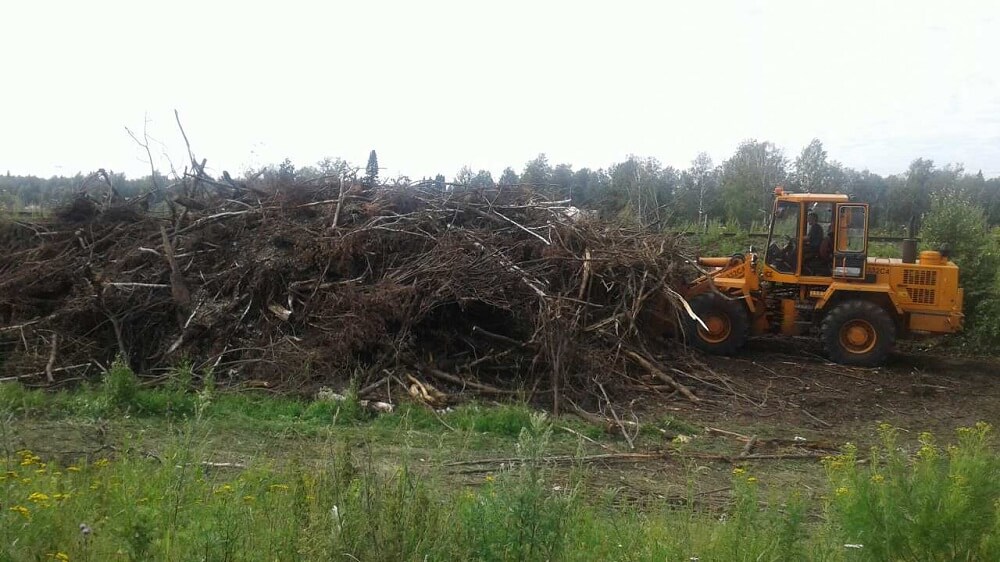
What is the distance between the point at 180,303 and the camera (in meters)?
11.2

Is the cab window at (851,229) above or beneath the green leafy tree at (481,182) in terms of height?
beneath

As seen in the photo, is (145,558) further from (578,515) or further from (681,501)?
(681,501)

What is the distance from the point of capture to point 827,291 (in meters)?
12.8

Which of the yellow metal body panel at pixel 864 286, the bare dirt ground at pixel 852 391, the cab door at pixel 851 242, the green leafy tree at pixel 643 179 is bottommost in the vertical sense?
the bare dirt ground at pixel 852 391

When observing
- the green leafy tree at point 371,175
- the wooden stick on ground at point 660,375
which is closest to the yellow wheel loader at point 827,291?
the wooden stick on ground at point 660,375

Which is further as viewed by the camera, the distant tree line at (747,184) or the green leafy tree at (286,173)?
the distant tree line at (747,184)

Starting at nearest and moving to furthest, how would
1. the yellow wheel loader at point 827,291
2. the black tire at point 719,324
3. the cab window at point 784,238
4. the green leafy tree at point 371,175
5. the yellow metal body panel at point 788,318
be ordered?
the yellow wheel loader at point 827,291
the black tire at point 719,324
the cab window at point 784,238
the yellow metal body panel at point 788,318
the green leafy tree at point 371,175

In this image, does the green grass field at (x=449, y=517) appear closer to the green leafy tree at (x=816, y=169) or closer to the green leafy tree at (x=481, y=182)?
the green leafy tree at (x=481, y=182)

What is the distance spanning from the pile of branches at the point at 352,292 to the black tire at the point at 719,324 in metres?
0.63

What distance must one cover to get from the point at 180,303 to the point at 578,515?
8568 mm

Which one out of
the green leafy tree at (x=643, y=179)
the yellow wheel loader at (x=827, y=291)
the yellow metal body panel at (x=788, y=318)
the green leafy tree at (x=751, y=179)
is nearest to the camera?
the yellow wheel loader at (x=827, y=291)

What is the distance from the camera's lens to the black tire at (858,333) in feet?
40.5

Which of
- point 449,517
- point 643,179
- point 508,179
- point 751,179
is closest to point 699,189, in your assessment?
point 751,179

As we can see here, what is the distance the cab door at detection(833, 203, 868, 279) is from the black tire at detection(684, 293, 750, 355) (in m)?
1.67
